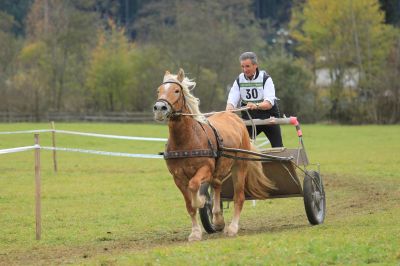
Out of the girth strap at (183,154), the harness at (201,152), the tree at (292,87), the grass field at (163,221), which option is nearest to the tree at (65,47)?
the tree at (292,87)

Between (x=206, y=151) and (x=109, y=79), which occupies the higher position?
(x=109, y=79)

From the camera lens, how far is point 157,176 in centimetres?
2383

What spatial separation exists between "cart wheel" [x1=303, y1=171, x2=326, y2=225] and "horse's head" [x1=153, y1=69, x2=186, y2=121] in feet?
8.68

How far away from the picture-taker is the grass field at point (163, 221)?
326 inches

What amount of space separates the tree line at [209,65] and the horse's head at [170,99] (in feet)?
177

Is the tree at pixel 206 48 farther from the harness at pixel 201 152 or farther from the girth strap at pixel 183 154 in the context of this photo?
the girth strap at pixel 183 154

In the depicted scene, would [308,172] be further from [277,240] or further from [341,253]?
[341,253]

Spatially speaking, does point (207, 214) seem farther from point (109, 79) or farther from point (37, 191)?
point (109, 79)

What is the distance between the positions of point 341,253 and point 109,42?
72073 millimetres

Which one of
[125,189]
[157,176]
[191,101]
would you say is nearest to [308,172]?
[191,101]

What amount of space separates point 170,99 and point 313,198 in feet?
10.6

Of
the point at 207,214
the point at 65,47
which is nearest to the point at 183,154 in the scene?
the point at 207,214

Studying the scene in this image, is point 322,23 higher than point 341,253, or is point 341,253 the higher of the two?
point 322,23

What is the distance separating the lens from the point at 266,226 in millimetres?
12406
